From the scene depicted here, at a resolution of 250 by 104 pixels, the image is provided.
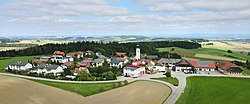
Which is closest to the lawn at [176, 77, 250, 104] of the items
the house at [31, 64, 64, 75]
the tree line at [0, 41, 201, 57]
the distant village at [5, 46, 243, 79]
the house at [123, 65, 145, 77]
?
the house at [123, 65, 145, 77]

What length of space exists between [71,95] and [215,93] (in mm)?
18066

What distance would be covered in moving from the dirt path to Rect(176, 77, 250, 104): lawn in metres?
2.91

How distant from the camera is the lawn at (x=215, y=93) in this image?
30219mm

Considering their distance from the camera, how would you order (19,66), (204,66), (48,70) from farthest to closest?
(204,66) < (19,66) < (48,70)

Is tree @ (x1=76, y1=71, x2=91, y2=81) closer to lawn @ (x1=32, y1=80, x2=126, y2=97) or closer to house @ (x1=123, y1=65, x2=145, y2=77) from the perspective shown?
lawn @ (x1=32, y1=80, x2=126, y2=97)

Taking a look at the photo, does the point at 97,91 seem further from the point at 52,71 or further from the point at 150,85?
the point at 52,71

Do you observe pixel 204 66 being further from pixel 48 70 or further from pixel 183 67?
pixel 48 70

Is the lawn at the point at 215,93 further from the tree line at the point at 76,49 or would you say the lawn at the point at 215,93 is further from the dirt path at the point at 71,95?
the tree line at the point at 76,49

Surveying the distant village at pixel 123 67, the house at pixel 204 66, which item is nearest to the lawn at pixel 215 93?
the distant village at pixel 123 67

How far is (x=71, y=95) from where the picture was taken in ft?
111

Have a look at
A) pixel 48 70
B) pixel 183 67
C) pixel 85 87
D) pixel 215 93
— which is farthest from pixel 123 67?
pixel 215 93

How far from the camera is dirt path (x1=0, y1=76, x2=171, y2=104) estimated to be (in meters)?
29.9

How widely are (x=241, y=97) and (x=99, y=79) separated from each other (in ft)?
76.0

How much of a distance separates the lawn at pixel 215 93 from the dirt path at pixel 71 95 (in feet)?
9.56
